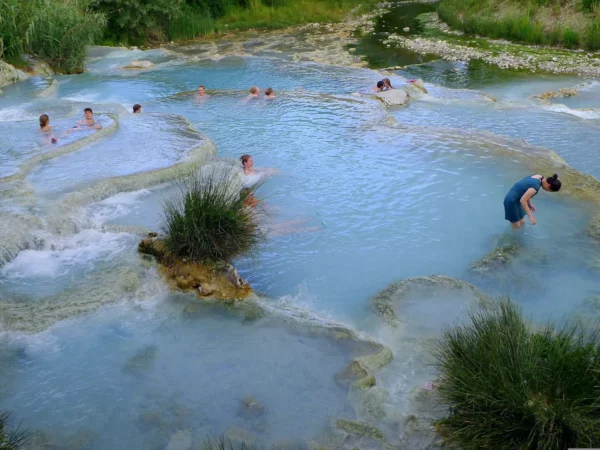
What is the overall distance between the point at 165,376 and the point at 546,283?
4.17 meters

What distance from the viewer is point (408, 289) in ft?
20.9

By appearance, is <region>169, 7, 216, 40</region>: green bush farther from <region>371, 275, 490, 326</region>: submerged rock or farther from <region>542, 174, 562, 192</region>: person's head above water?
<region>371, 275, 490, 326</region>: submerged rock

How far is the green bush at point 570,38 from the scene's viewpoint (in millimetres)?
19766

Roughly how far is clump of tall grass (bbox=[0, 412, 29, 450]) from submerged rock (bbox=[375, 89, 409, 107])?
10.9 meters

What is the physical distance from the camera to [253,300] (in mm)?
6195

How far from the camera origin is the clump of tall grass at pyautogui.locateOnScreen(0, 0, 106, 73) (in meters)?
16.1

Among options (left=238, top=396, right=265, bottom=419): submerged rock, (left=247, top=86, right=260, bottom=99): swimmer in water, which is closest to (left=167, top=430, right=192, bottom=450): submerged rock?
(left=238, top=396, right=265, bottom=419): submerged rock

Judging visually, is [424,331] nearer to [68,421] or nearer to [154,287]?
[154,287]

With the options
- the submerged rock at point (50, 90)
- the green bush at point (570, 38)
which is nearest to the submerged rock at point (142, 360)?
the submerged rock at point (50, 90)

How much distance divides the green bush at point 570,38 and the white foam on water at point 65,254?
1811 cm

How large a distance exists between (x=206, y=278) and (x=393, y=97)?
881cm

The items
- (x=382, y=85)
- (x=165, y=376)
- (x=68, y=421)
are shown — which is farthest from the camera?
(x=382, y=85)

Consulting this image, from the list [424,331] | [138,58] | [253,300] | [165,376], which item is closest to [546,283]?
[424,331]

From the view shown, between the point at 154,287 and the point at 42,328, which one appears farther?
the point at 154,287
